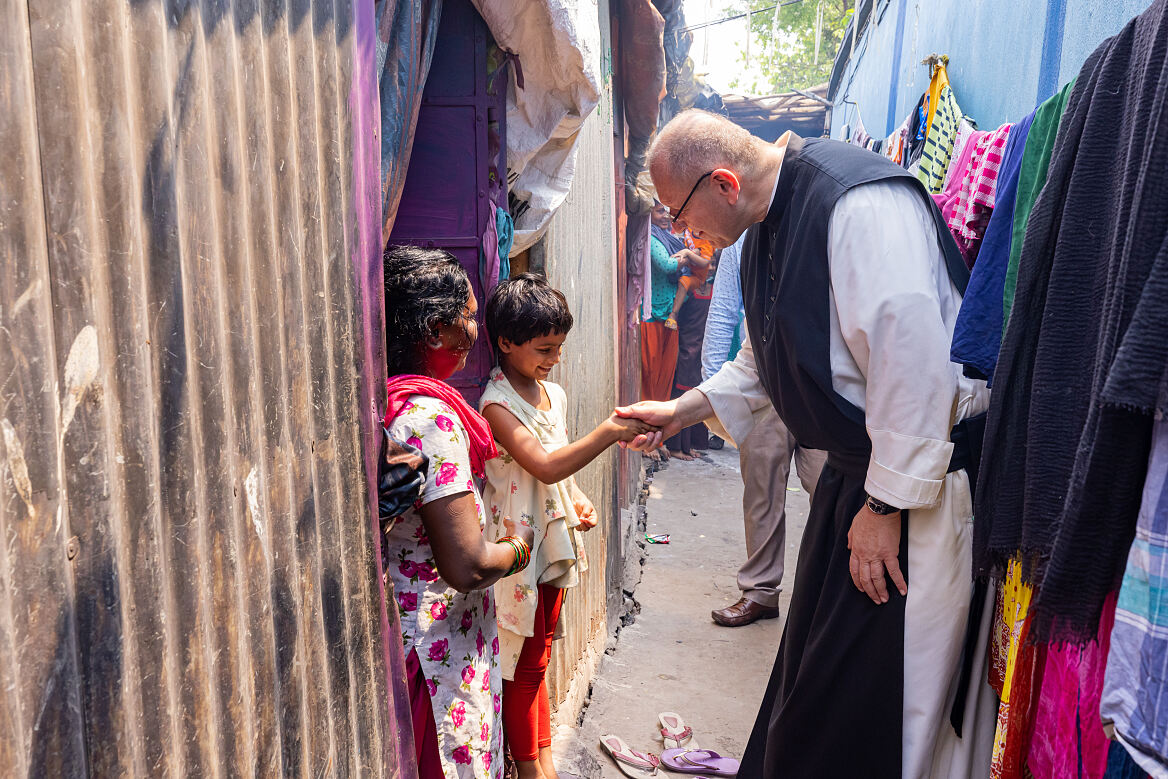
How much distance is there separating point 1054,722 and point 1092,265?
2.84 ft

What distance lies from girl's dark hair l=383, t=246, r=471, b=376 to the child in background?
280 inches

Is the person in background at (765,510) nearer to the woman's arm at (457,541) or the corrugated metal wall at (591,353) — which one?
the corrugated metal wall at (591,353)

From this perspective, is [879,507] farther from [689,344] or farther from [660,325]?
[689,344]

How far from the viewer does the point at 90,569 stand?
32.0 inches

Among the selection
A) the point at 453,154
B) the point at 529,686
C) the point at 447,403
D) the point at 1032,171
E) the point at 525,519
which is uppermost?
the point at 453,154

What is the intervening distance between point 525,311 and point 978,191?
1429mm

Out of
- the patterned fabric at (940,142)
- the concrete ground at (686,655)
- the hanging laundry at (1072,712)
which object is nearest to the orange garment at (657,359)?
the concrete ground at (686,655)

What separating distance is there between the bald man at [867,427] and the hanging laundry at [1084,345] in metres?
0.36

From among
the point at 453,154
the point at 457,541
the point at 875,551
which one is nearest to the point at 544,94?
the point at 453,154

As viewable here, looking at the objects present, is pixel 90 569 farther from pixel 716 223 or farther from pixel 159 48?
pixel 716 223

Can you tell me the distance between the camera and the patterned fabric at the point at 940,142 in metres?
3.71

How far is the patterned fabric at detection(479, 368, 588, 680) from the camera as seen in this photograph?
8.16ft

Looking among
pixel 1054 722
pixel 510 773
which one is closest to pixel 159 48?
pixel 1054 722

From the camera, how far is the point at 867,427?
211cm
